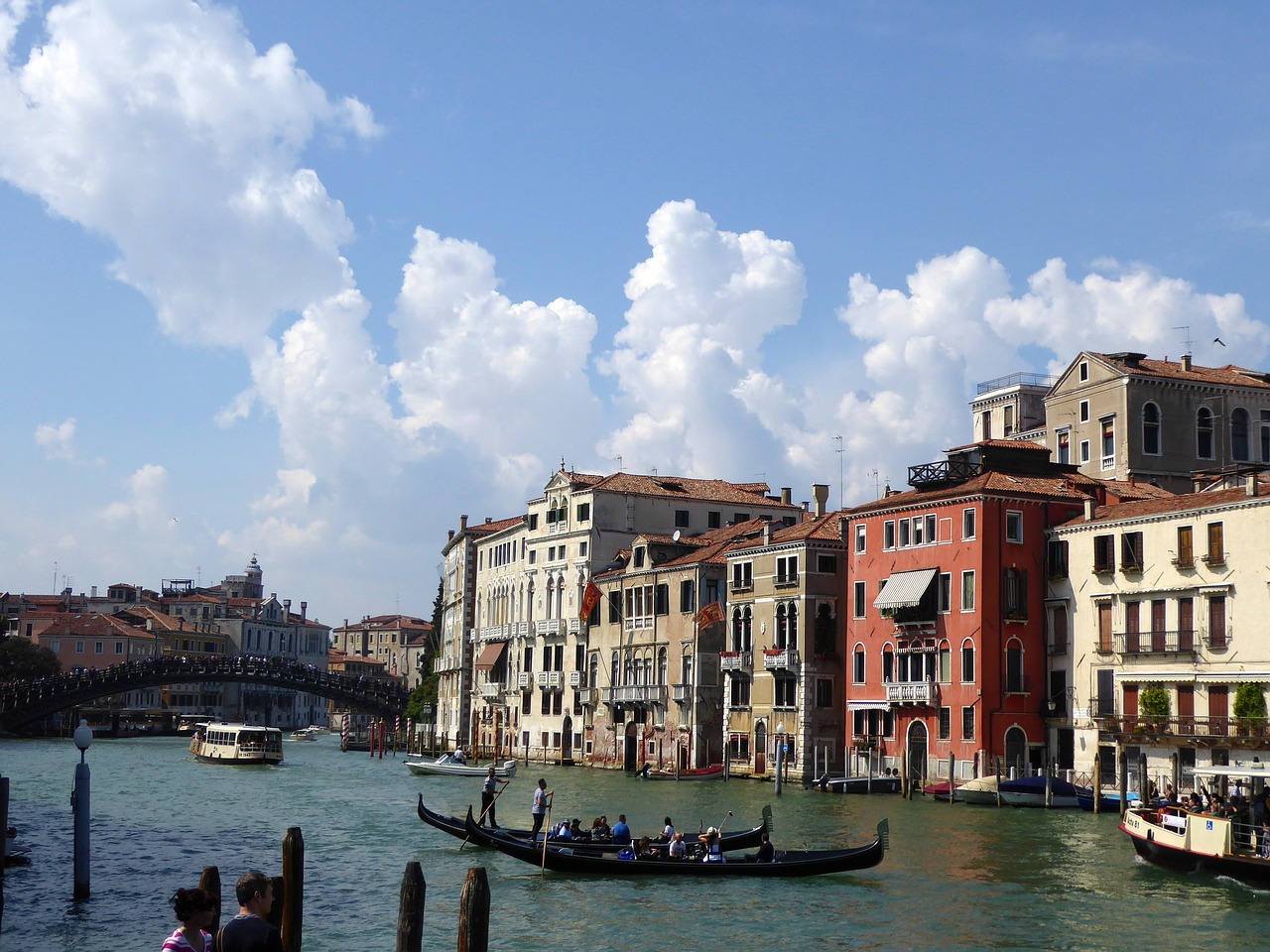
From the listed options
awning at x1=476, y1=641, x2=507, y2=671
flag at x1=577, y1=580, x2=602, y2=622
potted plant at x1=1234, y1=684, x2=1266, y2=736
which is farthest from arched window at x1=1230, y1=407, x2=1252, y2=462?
awning at x1=476, y1=641, x2=507, y2=671

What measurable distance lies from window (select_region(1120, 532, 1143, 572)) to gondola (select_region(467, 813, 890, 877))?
54.6ft

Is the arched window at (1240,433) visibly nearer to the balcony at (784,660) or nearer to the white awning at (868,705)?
the white awning at (868,705)

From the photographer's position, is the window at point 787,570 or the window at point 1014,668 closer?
the window at point 1014,668

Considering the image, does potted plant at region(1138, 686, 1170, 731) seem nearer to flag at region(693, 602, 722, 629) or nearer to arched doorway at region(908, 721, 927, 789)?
arched doorway at region(908, 721, 927, 789)

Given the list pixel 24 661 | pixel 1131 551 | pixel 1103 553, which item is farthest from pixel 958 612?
pixel 24 661

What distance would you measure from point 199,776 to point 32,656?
3440 cm

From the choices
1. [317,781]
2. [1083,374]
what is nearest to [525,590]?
[317,781]

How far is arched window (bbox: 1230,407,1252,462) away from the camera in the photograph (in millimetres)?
49250

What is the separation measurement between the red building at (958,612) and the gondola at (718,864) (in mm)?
17898

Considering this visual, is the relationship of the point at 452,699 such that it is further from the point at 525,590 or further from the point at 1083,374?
the point at 1083,374

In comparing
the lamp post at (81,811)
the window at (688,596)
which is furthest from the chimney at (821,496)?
the lamp post at (81,811)

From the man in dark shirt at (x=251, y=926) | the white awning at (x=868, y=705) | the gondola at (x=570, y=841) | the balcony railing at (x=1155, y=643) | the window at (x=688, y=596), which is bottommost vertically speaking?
the gondola at (x=570, y=841)

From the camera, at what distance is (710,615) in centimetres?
5275

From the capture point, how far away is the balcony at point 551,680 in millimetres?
63438
